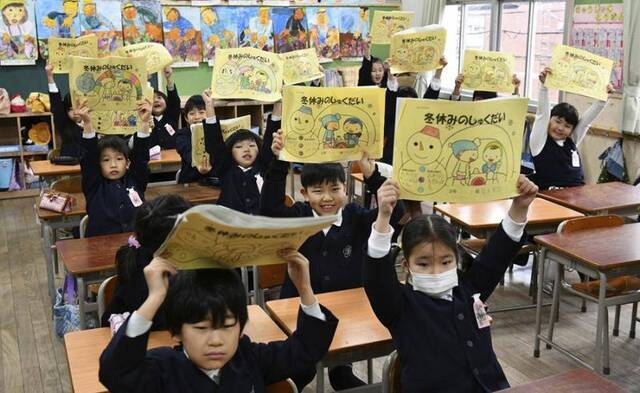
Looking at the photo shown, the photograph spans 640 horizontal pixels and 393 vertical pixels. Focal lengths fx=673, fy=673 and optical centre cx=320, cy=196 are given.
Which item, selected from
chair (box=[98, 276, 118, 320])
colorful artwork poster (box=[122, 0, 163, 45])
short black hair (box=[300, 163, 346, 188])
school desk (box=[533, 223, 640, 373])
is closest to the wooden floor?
school desk (box=[533, 223, 640, 373])

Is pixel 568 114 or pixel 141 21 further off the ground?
pixel 141 21

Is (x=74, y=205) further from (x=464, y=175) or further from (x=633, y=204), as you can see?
(x=633, y=204)

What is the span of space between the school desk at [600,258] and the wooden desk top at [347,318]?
1.16 meters

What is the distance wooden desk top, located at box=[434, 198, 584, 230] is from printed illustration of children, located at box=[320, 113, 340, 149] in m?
1.22

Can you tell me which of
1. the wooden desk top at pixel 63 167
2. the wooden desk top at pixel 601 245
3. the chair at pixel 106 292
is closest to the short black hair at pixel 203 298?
the chair at pixel 106 292

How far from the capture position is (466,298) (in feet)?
6.81

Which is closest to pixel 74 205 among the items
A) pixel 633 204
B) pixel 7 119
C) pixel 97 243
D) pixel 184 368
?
pixel 97 243

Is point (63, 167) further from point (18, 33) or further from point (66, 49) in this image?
point (18, 33)

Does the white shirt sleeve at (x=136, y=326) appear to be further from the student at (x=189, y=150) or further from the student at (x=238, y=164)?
the student at (x=189, y=150)

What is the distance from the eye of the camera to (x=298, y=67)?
5.23m

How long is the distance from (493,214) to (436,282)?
198cm

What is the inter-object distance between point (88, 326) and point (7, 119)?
4817 millimetres

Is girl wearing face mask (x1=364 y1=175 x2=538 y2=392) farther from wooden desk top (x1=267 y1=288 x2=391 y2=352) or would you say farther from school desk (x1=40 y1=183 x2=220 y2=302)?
school desk (x1=40 y1=183 x2=220 y2=302)

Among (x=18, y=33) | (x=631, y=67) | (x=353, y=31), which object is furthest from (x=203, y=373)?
(x=353, y=31)
